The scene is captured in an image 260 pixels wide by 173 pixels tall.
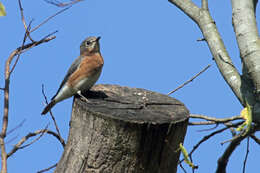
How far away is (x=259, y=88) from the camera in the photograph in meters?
3.87

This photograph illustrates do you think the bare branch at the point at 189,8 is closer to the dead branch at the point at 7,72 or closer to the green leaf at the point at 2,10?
the dead branch at the point at 7,72

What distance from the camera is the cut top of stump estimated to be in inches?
163

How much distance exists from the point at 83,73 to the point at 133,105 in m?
1.41

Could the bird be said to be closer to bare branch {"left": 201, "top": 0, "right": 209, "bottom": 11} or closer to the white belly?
the white belly

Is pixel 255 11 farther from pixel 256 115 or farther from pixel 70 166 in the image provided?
pixel 70 166

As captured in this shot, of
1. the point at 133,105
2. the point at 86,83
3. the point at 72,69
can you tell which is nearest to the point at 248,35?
the point at 133,105

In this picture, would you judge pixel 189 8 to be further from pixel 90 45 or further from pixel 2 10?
pixel 2 10

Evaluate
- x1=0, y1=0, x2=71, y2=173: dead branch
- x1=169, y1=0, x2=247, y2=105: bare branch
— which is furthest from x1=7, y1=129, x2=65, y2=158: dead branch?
x1=169, y1=0, x2=247, y2=105: bare branch

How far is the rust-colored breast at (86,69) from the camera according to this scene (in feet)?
19.1

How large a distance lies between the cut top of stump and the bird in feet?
0.63

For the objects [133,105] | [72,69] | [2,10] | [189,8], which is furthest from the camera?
[72,69]

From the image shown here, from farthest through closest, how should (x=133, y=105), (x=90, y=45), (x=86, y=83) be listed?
(x=90, y=45)
(x=86, y=83)
(x=133, y=105)

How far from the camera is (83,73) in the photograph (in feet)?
19.1

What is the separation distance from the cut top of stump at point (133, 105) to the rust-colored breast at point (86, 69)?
0.26m
